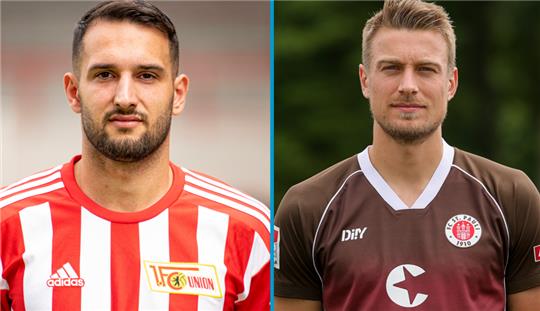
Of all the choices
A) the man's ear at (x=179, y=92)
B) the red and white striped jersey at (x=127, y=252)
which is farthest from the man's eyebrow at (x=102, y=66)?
the red and white striped jersey at (x=127, y=252)

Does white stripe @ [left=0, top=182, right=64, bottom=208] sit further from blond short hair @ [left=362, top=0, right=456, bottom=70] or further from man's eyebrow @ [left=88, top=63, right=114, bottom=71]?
blond short hair @ [left=362, top=0, right=456, bottom=70]

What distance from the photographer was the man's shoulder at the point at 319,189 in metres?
3.50

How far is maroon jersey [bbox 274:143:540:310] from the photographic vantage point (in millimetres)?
3379

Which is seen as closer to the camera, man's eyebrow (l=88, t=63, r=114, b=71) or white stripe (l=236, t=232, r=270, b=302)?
man's eyebrow (l=88, t=63, r=114, b=71)

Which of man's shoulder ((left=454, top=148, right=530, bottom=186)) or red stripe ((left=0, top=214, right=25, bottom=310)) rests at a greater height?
man's shoulder ((left=454, top=148, right=530, bottom=186))

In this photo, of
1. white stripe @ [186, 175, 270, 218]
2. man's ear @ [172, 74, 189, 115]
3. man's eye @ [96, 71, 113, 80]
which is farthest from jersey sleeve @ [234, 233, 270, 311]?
man's eye @ [96, 71, 113, 80]

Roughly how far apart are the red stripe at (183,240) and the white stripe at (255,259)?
0.57 ft

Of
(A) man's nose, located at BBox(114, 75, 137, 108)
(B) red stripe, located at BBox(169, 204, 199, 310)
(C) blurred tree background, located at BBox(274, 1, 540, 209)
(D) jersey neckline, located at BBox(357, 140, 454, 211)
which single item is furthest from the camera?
(C) blurred tree background, located at BBox(274, 1, 540, 209)

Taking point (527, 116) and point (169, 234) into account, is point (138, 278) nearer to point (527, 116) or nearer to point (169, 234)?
point (169, 234)

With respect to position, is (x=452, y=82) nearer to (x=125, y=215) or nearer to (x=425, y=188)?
(x=425, y=188)

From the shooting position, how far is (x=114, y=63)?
3.28m

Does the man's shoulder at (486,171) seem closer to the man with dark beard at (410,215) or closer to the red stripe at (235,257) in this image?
the man with dark beard at (410,215)

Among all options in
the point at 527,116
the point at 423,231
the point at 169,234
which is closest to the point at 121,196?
the point at 169,234

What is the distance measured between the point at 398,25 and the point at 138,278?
1.18m
